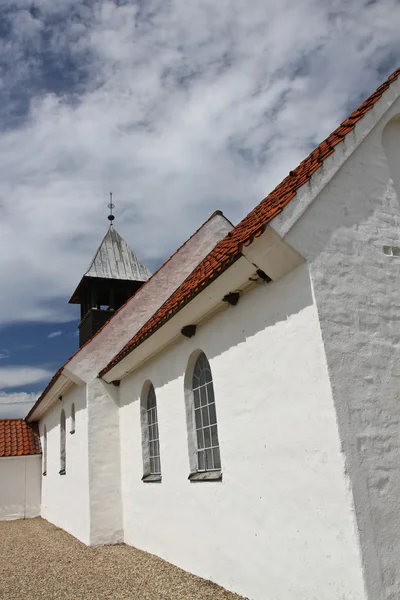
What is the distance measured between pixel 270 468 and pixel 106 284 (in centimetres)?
1174

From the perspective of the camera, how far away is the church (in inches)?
172

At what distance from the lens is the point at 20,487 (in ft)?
58.2

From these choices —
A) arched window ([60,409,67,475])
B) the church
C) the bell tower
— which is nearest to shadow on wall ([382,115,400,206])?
the church

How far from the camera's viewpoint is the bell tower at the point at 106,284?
51.4ft

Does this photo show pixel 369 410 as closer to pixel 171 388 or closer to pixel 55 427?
pixel 171 388

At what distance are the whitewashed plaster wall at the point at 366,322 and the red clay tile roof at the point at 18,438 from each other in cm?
1618

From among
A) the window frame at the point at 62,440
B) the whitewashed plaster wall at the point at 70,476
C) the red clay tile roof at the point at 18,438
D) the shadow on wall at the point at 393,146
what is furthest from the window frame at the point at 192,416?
the red clay tile roof at the point at 18,438

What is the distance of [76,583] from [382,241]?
19.9 feet

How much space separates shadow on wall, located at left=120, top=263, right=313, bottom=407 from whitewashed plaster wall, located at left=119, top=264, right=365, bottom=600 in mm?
11

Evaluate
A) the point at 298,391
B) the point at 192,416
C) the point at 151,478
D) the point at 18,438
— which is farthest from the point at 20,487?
the point at 298,391

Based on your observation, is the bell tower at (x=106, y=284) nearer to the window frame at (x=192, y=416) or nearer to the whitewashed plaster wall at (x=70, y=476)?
the whitewashed plaster wall at (x=70, y=476)

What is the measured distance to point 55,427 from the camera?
15461 mm

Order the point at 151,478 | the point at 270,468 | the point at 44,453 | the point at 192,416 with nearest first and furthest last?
the point at 270,468, the point at 192,416, the point at 151,478, the point at 44,453

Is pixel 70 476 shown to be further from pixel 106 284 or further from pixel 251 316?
pixel 251 316
